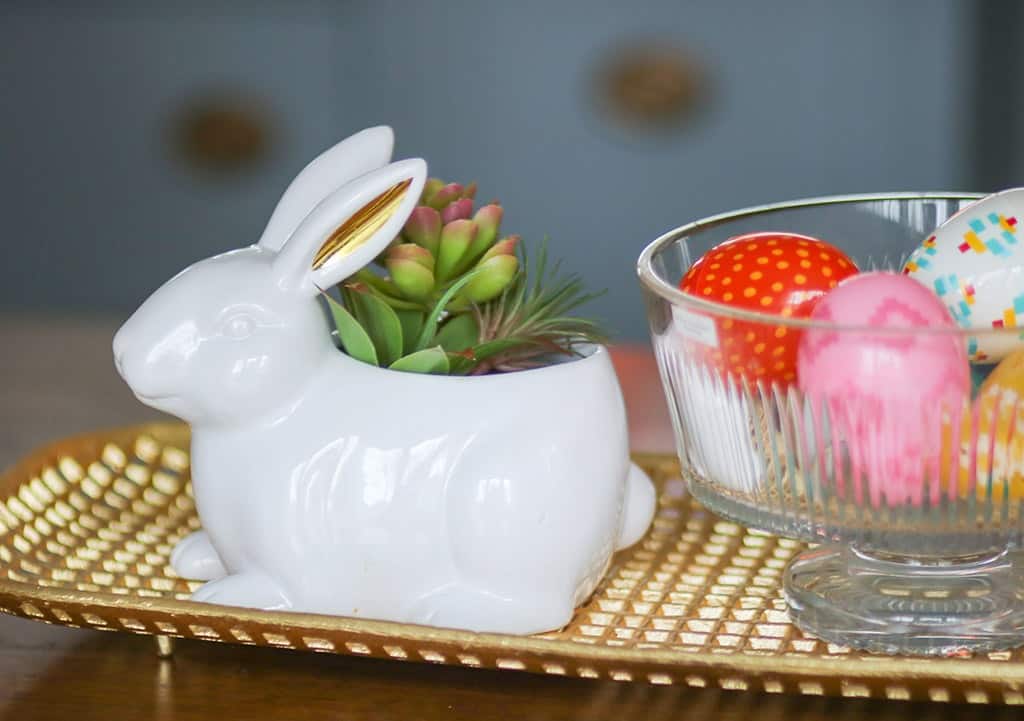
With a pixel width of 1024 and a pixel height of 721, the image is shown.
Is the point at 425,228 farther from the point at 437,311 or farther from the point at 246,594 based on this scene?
the point at 246,594

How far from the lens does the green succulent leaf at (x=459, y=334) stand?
59 cm

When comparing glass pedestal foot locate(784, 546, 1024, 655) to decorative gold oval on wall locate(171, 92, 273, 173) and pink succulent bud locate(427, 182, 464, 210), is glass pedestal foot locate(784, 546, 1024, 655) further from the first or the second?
decorative gold oval on wall locate(171, 92, 273, 173)

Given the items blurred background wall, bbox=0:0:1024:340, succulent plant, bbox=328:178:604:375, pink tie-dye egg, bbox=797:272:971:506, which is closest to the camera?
pink tie-dye egg, bbox=797:272:971:506

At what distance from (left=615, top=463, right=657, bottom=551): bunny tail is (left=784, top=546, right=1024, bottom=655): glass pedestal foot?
2.8 inches

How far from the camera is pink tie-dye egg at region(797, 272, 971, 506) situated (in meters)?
0.47

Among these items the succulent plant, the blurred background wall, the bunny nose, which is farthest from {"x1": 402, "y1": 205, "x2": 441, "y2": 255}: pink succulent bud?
the blurred background wall

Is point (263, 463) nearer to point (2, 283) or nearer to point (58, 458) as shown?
point (58, 458)

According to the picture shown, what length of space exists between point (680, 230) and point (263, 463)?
0.20 meters

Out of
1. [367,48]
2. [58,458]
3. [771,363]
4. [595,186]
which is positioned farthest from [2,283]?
[771,363]

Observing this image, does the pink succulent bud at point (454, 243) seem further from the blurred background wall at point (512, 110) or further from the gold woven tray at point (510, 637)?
the blurred background wall at point (512, 110)

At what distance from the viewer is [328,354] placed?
21.9 inches

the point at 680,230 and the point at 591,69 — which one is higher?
the point at 680,230

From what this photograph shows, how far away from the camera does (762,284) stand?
1.81ft

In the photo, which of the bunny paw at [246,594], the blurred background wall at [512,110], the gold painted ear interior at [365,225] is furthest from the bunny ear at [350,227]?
the blurred background wall at [512,110]
